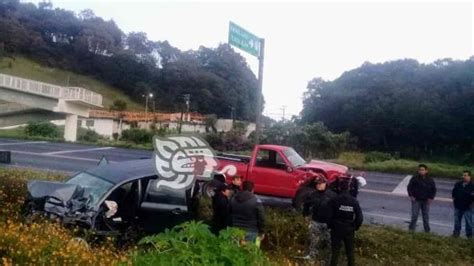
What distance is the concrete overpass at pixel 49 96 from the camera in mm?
37906

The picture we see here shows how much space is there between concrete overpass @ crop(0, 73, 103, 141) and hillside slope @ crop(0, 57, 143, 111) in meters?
33.1

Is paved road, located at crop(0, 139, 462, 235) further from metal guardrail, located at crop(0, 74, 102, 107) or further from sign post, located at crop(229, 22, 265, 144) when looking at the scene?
metal guardrail, located at crop(0, 74, 102, 107)

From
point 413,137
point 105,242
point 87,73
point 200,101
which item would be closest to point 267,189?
point 105,242

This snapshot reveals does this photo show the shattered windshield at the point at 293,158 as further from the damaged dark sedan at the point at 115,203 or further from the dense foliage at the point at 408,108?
the dense foliage at the point at 408,108

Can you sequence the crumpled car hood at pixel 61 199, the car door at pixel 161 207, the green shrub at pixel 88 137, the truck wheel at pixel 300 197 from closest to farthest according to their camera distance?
the crumpled car hood at pixel 61 199 → the car door at pixel 161 207 → the truck wheel at pixel 300 197 → the green shrub at pixel 88 137

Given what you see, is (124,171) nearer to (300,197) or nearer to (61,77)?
(300,197)

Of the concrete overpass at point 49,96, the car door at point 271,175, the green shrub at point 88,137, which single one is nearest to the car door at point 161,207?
the car door at point 271,175

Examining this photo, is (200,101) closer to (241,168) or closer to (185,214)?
(241,168)

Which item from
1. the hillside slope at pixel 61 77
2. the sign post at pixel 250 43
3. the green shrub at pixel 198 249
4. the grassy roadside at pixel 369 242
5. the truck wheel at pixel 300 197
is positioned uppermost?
the hillside slope at pixel 61 77

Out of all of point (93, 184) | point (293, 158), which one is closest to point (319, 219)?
point (93, 184)

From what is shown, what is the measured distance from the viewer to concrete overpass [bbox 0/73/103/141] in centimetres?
3791

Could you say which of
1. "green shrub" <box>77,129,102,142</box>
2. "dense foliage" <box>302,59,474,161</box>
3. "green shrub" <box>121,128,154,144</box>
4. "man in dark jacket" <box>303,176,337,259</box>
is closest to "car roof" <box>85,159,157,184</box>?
"man in dark jacket" <box>303,176,337,259</box>

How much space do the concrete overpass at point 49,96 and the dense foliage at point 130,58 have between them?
2882 cm

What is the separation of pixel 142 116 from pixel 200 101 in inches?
685
